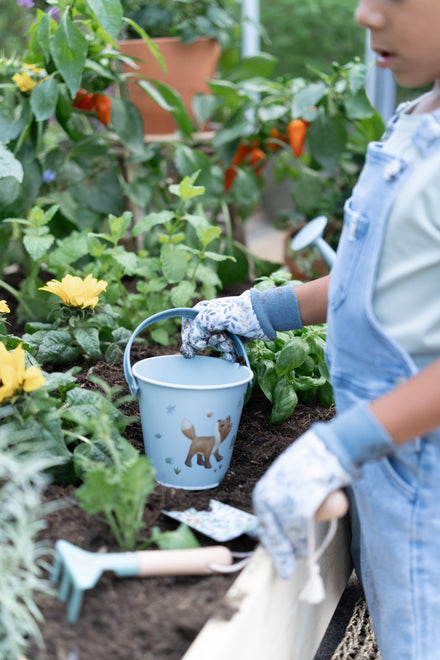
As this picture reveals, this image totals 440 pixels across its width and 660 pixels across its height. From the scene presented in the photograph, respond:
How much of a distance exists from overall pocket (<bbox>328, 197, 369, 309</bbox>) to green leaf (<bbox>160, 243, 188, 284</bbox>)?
0.63m

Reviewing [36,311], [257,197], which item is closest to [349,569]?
[36,311]

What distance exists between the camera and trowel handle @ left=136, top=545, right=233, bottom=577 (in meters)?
0.80

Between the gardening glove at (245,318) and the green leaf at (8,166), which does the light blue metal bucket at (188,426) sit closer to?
the gardening glove at (245,318)

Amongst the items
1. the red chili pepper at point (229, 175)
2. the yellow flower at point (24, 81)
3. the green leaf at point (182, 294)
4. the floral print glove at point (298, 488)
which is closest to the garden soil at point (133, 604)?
the floral print glove at point (298, 488)

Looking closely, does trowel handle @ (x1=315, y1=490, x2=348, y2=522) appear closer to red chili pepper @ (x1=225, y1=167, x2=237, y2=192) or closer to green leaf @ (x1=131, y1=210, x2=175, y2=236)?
green leaf @ (x1=131, y1=210, x2=175, y2=236)

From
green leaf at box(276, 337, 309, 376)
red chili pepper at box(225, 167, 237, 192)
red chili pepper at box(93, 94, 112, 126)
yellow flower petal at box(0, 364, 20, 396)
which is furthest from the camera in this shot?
red chili pepper at box(225, 167, 237, 192)

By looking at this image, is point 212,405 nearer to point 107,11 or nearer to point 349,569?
point 349,569

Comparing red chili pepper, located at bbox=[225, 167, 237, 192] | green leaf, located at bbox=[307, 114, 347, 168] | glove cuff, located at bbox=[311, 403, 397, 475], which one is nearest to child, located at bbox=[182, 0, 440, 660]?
glove cuff, located at bbox=[311, 403, 397, 475]

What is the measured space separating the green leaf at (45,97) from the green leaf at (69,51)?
A: 0.07 metres

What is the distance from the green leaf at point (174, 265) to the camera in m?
1.47

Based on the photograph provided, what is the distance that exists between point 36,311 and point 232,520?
89 centimetres

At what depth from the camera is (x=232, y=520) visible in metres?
0.93

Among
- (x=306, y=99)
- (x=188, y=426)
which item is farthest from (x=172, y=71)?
(x=188, y=426)

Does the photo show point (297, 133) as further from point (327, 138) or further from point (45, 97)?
point (45, 97)
